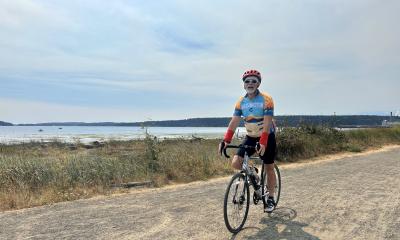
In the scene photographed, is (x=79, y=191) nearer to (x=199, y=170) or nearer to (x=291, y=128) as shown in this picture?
(x=199, y=170)

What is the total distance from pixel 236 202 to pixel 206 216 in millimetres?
1046

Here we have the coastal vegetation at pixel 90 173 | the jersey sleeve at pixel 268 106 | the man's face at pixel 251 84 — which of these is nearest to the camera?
the jersey sleeve at pixel 268 106

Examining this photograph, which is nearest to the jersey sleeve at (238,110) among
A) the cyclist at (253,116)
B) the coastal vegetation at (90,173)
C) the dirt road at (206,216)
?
the cyclist at (253,116)

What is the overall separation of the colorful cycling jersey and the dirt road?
1408 mm

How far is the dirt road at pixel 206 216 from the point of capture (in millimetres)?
5602

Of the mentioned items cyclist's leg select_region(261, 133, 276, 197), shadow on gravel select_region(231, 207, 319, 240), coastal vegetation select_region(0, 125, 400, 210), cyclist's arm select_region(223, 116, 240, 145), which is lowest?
shadow on gravel select_region(231, 207, 319, 240)

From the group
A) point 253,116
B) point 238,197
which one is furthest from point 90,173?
point 253,116

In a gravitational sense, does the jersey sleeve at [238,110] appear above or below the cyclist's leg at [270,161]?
above

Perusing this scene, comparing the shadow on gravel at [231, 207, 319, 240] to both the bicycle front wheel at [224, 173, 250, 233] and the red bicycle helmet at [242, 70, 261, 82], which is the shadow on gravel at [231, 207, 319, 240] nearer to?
the bicycle front wheel at [224, 173, 250, 233]

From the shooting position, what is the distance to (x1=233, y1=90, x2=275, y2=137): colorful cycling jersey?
19.1 ft

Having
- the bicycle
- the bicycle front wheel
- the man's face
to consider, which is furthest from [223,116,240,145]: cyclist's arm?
the bicycle front wheel

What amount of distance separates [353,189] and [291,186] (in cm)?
134

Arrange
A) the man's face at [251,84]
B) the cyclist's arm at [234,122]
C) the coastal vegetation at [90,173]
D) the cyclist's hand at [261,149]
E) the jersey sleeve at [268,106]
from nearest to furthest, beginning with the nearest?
the cyclist's hand at [261,149] < the jersey sleeve at [268,106] < the man's face at [251,84] < the cyclist's arm at [234,122] < the coastal vegetation at [90,173]

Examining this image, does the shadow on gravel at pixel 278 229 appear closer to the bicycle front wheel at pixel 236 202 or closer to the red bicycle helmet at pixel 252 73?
the bicycle front wheel at pixel 236 202
